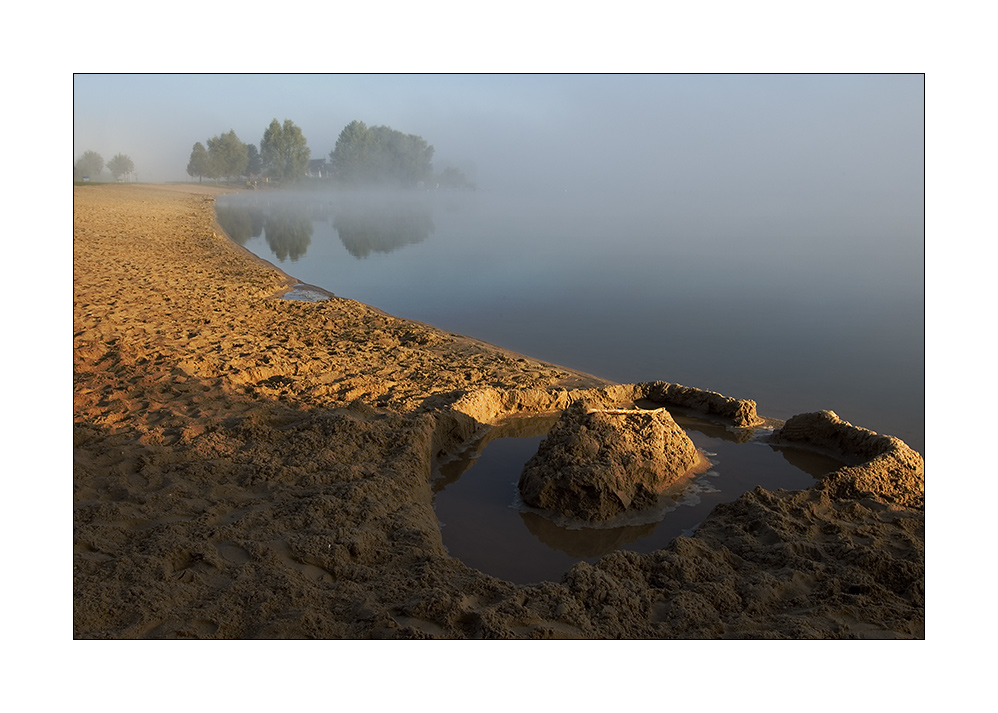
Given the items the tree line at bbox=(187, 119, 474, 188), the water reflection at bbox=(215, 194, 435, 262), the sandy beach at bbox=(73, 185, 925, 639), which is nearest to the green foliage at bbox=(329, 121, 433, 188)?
the tree line at bbox=(187, 119, 474, 188)

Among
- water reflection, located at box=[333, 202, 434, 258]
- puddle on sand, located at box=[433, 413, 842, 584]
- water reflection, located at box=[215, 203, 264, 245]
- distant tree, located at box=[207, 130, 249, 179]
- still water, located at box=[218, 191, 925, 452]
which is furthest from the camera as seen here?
distant tree, located at box=[207, 130, 249, 179]

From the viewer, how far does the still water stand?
29.2 ft

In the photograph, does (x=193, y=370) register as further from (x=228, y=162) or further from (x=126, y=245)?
(x=228, y=162)

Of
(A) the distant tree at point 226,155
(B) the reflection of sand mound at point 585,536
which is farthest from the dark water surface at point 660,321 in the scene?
(A) the distant tree at point 226,155

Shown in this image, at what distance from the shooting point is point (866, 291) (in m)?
13.9

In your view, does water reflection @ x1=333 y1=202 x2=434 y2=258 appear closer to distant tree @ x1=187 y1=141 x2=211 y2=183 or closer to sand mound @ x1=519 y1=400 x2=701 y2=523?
sand mound @ x1=519 y1=400 x2=701 y2=523

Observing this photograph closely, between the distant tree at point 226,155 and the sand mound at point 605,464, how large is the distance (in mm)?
70742

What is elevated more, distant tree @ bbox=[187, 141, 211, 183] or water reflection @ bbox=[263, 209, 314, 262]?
distant tree @ bbox=[187, 141, 211, 183]

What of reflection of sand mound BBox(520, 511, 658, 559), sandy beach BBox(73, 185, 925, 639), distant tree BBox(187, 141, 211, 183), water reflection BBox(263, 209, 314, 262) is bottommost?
reflection of sand mound BBox(520, 511, 658, 559)

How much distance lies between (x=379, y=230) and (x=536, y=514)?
90.8 feet

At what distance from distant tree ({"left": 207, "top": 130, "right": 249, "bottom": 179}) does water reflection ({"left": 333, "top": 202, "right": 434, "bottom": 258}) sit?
3204 centimetres

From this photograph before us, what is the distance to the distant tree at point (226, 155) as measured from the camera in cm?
6806

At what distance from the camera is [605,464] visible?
4.96 meters
